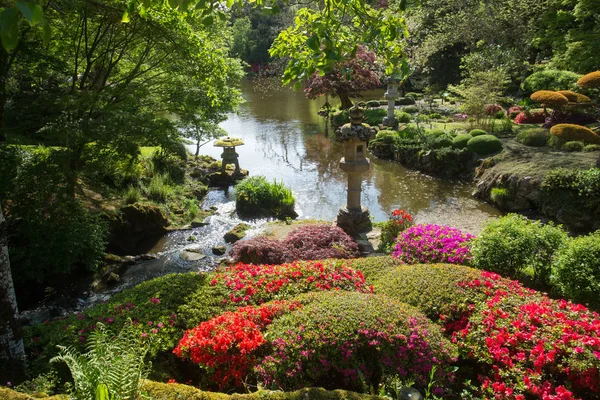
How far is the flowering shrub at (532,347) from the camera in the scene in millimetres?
3758

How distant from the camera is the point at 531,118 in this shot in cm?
2027

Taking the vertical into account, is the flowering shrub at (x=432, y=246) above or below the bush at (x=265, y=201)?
above

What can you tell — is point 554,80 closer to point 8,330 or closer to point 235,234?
point 235,234

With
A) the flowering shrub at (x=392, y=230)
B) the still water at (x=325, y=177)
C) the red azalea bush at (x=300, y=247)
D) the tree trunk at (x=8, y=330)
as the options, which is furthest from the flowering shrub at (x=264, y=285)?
the still water at (x=325, y=177)

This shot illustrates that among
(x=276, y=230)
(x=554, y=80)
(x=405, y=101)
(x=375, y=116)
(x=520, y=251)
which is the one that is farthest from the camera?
(x=405, y=101)

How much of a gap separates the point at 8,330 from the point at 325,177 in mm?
12996

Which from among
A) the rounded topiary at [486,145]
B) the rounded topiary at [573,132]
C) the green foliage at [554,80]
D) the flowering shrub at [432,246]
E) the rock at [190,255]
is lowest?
the rock at [190,255]

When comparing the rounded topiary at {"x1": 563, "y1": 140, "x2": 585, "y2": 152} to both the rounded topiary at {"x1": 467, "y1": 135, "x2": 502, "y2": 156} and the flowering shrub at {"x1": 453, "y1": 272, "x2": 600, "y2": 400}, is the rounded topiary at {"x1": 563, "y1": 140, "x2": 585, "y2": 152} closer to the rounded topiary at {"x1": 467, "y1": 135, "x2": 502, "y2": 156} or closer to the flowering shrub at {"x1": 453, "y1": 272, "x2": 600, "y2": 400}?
the rounded topiary at {"x1": 467, "y1": 135, "x2": 502, "y2": 156}

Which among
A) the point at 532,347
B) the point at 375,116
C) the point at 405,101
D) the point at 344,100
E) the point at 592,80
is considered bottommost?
the point at 532,347

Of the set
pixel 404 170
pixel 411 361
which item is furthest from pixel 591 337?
pixel 404 170

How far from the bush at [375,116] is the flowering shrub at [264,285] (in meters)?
18.6

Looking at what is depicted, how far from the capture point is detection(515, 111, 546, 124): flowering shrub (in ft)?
66.1

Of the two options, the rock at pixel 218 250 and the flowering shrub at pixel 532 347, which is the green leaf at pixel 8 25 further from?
the rock at pixel 218 250

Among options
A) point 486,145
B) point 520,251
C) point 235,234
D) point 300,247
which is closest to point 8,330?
point 300,247
